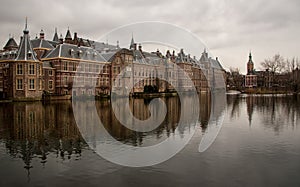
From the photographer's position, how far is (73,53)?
58250 millimetres

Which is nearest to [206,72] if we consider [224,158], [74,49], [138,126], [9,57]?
[74,49]

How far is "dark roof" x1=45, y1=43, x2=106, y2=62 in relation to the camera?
56.2 m

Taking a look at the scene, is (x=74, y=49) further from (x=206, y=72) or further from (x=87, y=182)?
(x=206, y=72)

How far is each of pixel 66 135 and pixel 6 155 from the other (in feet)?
14.3

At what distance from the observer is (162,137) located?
16.2m

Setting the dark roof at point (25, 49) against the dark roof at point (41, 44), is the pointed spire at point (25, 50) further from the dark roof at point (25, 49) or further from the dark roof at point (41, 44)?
the dark roof at point (41, 44)

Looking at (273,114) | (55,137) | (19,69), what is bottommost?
(55,137)

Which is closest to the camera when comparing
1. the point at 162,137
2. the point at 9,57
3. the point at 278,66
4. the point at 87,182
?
the point at 87,182

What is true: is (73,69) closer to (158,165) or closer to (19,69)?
(19,69)

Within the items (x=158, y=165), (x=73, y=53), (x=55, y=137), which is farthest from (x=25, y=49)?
(x=158, y=165)

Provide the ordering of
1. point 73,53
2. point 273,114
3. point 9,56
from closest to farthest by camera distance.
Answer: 1. point 273,114
2. point 9,56
3. point 73,53

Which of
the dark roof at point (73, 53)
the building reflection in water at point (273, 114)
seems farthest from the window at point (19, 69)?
the building reflection in water at point (273, 114)

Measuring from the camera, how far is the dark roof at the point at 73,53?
5625cm

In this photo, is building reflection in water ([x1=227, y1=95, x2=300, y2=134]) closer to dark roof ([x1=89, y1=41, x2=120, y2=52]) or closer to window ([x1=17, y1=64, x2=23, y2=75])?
window ([x1=17, y1=64, x2=23, y2=75])
